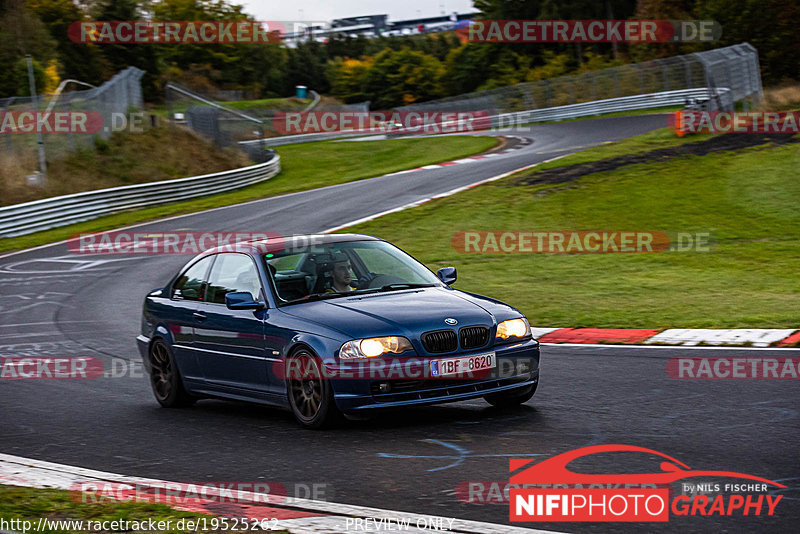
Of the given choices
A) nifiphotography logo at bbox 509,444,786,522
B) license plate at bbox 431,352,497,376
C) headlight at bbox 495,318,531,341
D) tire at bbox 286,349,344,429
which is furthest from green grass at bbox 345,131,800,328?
nifiphotography logo at bbox 509,444,786,522

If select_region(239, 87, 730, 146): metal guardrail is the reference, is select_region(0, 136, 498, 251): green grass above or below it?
below

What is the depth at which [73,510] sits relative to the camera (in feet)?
17.1

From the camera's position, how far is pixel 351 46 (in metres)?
152

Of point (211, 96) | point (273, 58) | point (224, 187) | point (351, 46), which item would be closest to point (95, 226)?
point (224, 187)

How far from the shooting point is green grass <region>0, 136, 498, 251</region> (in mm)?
29125

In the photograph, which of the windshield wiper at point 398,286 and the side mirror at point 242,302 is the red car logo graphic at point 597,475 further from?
the side mirror at point 242,302

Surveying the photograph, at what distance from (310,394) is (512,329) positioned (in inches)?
62.3

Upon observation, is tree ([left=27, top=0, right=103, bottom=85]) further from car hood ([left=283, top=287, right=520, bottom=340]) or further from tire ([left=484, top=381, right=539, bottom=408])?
tire ([left=484, top=381, right=539, bottom=408])

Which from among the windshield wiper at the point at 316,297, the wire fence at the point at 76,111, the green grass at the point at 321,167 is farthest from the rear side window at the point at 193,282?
the wire fence at the point at 76,111

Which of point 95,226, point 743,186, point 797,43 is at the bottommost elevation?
point 95,226

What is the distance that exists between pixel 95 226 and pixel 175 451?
23.0 meters

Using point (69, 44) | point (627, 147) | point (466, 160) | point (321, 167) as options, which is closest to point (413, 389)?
point (627, 147)

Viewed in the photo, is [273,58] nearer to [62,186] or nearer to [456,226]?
[62,186]

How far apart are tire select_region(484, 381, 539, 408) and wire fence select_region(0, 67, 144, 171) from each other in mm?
25399
